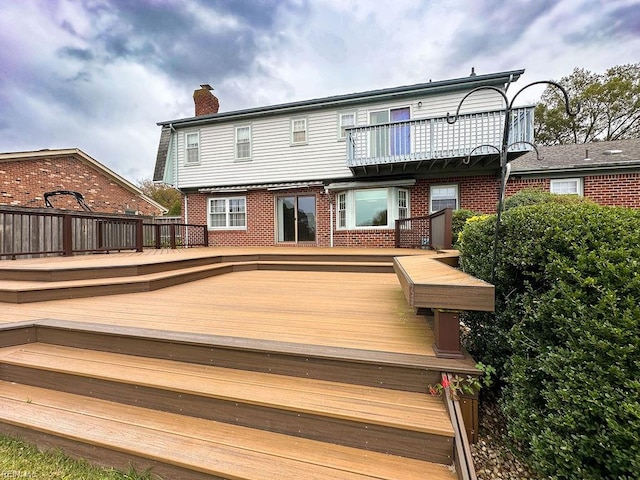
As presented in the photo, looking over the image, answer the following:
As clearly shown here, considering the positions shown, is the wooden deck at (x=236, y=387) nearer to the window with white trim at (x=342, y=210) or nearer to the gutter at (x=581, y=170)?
the window with white trim at (x=342, y=210)

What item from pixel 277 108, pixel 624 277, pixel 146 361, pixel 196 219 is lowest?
pixel 146 361

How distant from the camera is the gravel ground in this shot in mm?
1424

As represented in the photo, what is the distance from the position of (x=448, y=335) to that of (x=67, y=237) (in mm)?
8091

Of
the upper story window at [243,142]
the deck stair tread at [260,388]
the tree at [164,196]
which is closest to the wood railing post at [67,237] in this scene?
the deck stair tread at [260,388]

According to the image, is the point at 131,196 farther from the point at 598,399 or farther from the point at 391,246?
the point at 598,399

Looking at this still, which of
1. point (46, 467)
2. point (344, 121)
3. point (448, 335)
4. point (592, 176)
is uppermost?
point (344, 121)

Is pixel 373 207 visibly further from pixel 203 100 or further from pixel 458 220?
pixel 203 100

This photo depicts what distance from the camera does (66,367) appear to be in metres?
2.03

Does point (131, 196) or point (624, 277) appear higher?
point (131, 196)

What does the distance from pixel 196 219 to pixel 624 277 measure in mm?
12222

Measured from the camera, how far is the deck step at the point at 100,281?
3404mm

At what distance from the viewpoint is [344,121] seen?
32.0 feet

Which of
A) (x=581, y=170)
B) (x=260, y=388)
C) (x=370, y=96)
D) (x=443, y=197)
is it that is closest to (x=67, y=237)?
(x=260, y=388)

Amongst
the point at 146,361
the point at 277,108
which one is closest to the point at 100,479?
the point at 146,361
